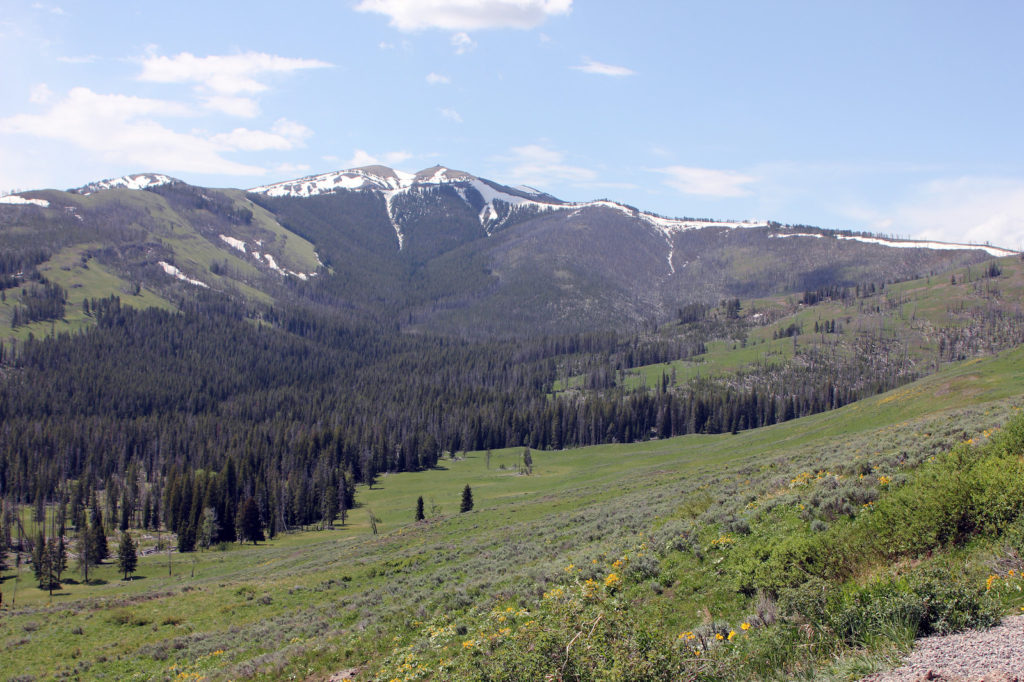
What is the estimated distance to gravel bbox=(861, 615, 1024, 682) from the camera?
667 centimetres

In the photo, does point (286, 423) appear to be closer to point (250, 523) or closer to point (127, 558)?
point (250, 523)

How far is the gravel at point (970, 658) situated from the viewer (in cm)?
667

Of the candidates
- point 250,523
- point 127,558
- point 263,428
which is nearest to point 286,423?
point 263,428

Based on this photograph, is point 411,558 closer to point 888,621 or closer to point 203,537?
point 888,621

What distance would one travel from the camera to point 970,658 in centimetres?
705

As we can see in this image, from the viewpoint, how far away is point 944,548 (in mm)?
10992

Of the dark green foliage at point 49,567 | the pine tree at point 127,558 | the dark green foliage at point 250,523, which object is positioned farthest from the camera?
the dark green foliage at point 250,523

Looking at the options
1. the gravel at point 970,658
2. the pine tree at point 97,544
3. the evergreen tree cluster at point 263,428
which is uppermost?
the gravel at point 970,658

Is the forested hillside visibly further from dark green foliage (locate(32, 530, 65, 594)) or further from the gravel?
the gravel

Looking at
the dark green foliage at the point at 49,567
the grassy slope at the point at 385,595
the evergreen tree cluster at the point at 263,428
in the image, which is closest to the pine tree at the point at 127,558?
the dark green foliage at the point at 49,567

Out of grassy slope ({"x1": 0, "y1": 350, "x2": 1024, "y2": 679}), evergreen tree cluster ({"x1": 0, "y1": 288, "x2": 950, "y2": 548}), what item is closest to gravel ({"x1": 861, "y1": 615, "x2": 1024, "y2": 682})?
grassy slope ({"x1": 0, "y1": 350, "x2": 1024, "y2": 679})

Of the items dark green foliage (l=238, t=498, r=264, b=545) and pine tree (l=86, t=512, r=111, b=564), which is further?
dark green foliage (l=238, t=498, r=264, b=545)

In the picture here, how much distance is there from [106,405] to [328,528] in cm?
11773

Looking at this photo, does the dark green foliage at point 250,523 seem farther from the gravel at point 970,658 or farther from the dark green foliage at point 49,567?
the gravel at point 970,658
